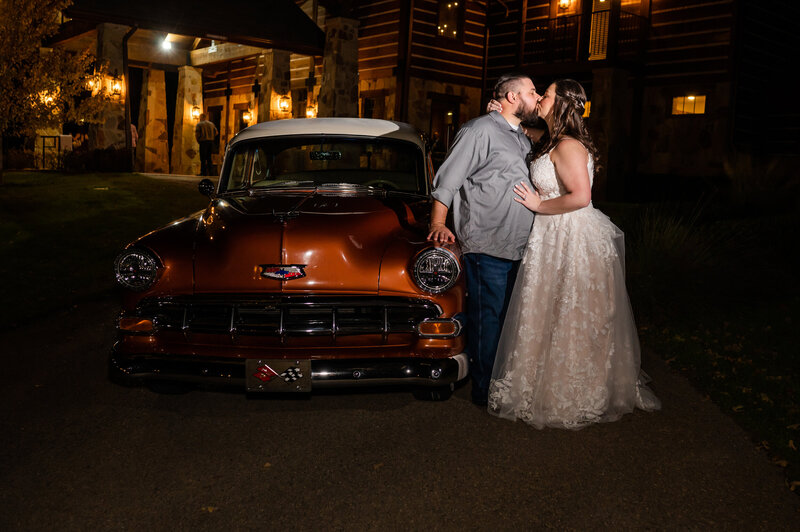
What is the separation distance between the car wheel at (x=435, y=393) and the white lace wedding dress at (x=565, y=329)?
0.88 feet

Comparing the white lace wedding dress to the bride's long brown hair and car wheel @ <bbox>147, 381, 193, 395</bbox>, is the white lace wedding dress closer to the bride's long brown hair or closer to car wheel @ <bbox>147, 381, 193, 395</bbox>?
the bride's long brown hair

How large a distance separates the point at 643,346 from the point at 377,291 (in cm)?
321

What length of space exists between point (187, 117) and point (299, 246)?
21239 millimetres

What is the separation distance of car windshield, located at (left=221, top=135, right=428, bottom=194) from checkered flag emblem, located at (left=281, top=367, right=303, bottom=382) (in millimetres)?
1781

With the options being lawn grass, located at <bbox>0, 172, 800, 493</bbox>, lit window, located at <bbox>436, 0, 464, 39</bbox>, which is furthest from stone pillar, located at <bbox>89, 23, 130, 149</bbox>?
lit window, located at <bbox>436, 0, 464, 39</bbox>

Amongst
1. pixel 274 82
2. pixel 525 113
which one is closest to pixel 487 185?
pixel 525 113

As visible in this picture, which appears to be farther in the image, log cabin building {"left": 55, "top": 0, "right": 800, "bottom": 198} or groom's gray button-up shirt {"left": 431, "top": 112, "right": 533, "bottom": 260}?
log cabin building {"left": 55, "top": 0, "right": 800, "bottom": 198}

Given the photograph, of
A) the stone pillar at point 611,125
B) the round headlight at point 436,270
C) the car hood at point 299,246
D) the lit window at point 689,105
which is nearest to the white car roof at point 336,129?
the car hood at point 299,246

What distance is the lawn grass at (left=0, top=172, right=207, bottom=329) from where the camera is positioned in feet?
22.8

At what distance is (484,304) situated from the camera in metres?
3.82

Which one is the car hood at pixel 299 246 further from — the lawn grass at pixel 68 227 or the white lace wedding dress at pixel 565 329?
the lawn grass at pixel 68 227

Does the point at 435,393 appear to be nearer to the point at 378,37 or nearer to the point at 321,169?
the point at 321,169

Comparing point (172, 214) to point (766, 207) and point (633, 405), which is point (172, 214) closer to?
point (633, 405)

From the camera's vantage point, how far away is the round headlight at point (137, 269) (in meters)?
3.54
